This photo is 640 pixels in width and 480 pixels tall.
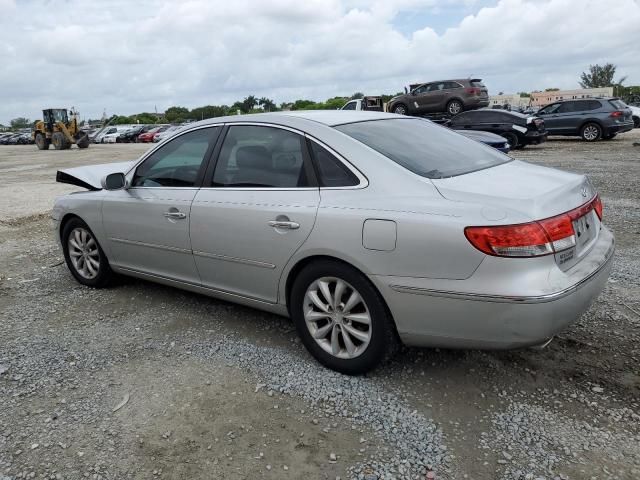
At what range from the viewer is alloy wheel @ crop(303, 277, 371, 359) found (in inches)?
123

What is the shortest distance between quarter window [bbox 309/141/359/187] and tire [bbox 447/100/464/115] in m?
19.6

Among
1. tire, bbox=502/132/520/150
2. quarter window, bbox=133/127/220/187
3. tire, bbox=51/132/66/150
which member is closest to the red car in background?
tire, bbox=51/132/66/150

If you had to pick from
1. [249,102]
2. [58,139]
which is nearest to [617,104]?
[58,139]

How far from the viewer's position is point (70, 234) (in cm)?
509

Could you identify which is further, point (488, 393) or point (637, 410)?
point (488, 393)

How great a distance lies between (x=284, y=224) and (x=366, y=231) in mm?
583

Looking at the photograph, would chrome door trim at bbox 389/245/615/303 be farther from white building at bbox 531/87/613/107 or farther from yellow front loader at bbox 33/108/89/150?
white building at bbox 531/87/613/107

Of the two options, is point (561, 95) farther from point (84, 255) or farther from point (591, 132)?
point (84, 255)

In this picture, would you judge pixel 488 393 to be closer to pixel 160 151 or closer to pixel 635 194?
pixel 160 151

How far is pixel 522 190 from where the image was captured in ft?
9.48

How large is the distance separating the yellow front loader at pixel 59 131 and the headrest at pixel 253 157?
110ft

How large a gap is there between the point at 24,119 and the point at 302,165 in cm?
14227

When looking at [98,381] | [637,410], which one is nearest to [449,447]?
[637,410]

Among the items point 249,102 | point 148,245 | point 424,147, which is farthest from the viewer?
point 249,102
